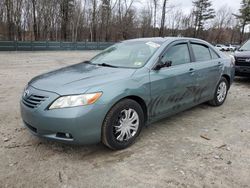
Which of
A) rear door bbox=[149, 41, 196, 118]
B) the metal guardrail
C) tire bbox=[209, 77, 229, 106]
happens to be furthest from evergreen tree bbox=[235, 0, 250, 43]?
rear door bbox=[149, 41, 196, 118]

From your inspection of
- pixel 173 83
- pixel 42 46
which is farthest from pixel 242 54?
pixel 42 46

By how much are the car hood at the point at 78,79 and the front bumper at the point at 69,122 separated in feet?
0.49

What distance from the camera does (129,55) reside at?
3.68 meters

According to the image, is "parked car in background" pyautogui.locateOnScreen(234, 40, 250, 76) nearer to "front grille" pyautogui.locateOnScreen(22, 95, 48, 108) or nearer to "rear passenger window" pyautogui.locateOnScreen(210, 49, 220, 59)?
"rear passenger window" pyautogui.locateOnScreen(210, 49, 220, 59)

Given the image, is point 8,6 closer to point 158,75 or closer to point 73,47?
point 73,47

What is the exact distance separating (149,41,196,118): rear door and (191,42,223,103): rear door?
211 millimetres

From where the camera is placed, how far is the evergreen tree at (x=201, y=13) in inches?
2082

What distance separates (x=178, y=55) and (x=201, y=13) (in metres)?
55.7

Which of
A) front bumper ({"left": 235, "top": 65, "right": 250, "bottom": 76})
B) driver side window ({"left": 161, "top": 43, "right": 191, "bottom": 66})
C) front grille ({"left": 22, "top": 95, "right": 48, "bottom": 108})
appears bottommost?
front grille ({"left": 22, "top": 95, "right": 48, "bottom": 108})

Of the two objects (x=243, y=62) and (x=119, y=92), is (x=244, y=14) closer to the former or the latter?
(x=243, y=62)

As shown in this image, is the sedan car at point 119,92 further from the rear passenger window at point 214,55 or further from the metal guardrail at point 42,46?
the metal guardrail at point 42,46

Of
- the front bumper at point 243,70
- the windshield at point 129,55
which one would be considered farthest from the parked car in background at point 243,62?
the windshield at point 129,55

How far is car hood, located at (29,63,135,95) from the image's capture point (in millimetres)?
2656

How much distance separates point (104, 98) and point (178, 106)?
1.59m
